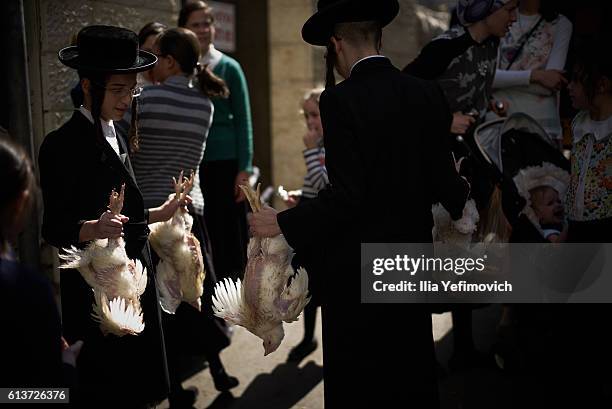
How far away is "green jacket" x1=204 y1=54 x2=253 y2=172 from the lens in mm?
4883

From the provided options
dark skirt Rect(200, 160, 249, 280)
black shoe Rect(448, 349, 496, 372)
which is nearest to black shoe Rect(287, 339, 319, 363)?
dark skirt Rect(200, 160, 249, 280)

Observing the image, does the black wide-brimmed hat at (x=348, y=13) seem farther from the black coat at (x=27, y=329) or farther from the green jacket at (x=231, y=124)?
the green jacket at (x=231, y=124)

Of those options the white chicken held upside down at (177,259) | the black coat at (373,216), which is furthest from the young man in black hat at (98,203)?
the black coat at (373,216)

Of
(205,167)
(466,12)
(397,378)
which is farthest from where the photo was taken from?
(205,167)

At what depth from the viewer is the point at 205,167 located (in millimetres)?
4883

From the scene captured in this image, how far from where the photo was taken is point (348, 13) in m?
2.69

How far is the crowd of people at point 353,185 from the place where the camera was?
257 centimetres

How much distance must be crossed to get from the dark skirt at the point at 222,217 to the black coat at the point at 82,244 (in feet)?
5.75

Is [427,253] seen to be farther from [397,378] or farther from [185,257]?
[185,257]

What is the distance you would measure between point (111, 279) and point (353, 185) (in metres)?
1.04

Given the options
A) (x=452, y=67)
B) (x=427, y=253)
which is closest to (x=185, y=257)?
(x=427, y=253)

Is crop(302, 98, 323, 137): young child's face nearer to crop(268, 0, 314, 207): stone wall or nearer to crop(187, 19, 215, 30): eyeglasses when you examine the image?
crop(187, 19, 215, 30): eyeglasses

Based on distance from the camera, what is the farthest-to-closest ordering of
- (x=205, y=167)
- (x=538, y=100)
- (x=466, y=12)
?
(x=205, y=167) < (x=538, y=100) < (x=466, y=12)

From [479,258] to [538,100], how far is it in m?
1.34
